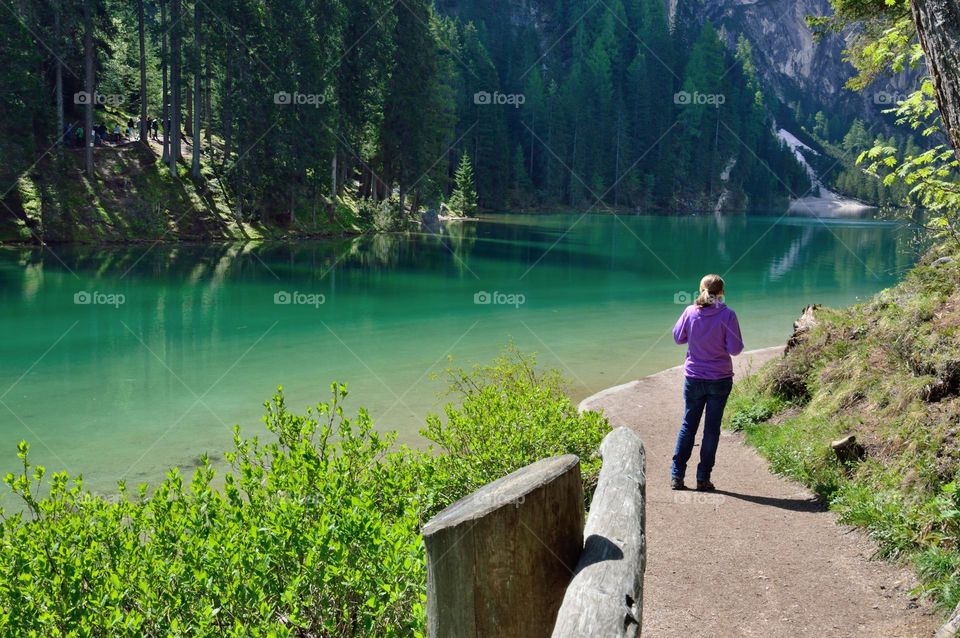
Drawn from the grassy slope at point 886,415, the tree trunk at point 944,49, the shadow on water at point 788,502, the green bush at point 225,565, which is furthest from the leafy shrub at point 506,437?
the tree trunk at point 944,49

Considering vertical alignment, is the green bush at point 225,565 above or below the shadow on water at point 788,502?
above

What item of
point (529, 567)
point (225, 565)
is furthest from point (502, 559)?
point (225, 565)

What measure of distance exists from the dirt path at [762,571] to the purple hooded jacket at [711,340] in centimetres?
129

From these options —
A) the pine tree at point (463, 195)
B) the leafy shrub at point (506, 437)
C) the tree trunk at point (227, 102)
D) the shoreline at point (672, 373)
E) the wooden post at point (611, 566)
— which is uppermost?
the tree trunk at point (227, 102)

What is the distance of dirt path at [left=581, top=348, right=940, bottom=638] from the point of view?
5.03 m

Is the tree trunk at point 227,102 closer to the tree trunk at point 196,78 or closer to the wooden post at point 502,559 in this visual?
the tree trunk at point 196,78

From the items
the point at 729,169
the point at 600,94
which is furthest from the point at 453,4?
the point at 729,169

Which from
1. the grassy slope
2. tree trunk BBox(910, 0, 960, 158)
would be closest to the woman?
the grassy slope

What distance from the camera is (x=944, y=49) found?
3.70 m

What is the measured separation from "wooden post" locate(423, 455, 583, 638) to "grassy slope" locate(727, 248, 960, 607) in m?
3.32

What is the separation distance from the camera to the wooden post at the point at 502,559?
9.25ft

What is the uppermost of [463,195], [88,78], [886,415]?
[88,78]

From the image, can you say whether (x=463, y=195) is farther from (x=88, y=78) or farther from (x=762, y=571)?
(x=762, y=571)

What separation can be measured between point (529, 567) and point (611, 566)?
0.35 metres
